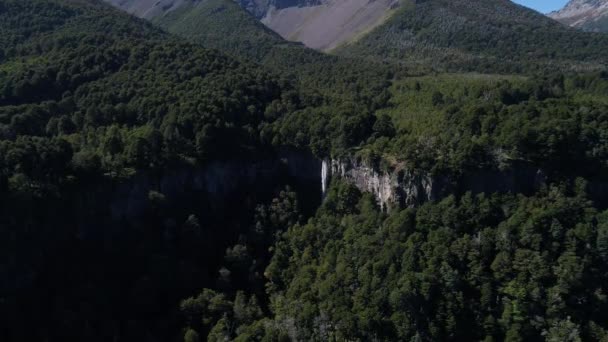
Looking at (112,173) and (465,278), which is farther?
(112,173)

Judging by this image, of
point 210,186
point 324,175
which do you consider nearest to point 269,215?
point 324,175

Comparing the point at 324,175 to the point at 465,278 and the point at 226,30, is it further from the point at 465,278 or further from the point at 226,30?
the point at 226,30

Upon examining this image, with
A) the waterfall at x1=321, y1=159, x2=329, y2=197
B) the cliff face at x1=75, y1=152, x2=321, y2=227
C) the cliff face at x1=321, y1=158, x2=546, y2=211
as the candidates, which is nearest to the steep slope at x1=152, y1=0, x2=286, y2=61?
the cliff face at x1=75, y1=152, x2=321, y2=227

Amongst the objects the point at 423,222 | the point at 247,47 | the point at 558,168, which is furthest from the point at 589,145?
the point at 247,47

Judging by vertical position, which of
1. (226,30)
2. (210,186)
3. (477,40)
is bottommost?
(210,186)

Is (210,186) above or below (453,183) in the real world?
below

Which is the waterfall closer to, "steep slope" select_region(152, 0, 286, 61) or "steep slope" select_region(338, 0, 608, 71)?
"steep slope" select_region(338, 0, 608, 71)

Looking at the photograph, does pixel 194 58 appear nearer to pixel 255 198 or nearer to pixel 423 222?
pixel 255 198
